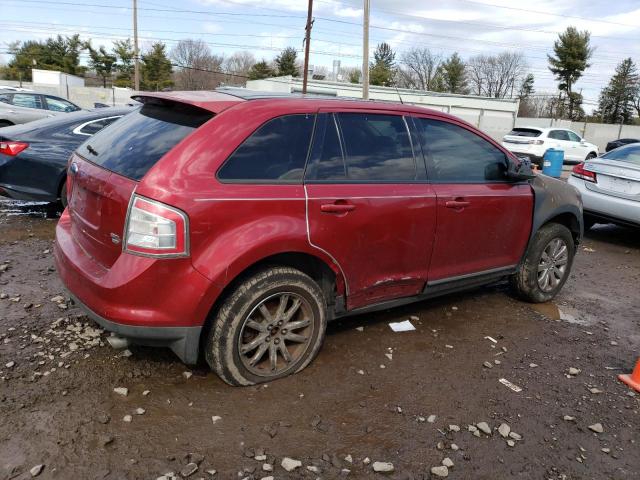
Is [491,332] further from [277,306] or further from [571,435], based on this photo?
[277,306]

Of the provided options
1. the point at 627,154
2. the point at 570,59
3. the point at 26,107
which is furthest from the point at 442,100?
the point at 627,154

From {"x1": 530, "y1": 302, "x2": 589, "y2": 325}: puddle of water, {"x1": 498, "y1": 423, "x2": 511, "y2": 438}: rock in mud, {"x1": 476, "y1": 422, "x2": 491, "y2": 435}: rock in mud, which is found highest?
{"x1": 476, "y1": 422, "x2": 491, "y2": 435}: rock in mud

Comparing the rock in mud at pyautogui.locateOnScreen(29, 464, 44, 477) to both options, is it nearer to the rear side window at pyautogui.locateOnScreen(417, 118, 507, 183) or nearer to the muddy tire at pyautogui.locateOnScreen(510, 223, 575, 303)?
the rear side window at pyautogui.locateOnScreen(417, 118, 507, 183)

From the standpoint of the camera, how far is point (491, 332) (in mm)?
4262

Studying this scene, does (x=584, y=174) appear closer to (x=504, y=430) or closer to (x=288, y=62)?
(x=504, y=430)

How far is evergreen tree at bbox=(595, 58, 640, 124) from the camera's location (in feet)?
183

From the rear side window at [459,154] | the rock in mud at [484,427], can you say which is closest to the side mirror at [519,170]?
the rear side window at [459,154]

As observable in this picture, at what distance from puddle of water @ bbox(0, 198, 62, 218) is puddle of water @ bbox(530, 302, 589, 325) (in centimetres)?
608

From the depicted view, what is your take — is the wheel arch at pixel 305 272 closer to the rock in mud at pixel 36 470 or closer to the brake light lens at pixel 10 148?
the rock in mud at pixel 36 470

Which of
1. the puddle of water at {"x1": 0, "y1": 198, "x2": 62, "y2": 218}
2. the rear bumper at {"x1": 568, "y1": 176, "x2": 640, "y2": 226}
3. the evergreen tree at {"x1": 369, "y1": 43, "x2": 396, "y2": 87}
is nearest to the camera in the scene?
the puddle of water at {"x1": 0, "y1": 198, "x2": 62, "y2": 218}

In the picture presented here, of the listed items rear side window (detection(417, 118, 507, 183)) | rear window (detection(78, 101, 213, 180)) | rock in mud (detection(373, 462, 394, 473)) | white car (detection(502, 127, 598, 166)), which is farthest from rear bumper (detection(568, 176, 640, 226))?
white car (detection(502, 127, 598, 166))

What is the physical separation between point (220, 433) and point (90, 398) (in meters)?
0.82

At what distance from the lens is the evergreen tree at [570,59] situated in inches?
2131

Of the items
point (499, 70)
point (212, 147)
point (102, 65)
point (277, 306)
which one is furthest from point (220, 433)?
point (499, 70)
